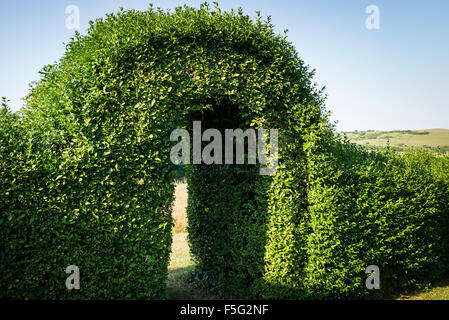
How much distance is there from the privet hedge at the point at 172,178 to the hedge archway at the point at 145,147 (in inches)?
1.0

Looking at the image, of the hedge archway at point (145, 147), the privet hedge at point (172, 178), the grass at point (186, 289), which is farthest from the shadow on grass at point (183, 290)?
the hedge archway at point (145, 147)

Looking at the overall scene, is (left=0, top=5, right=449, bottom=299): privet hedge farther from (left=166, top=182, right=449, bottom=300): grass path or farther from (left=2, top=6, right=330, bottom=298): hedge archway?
(left=166, top=182, right=449, bottom=300): grass path

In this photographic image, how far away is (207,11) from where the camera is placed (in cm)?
633

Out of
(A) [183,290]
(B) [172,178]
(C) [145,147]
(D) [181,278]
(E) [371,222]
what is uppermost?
(C) [145,147]

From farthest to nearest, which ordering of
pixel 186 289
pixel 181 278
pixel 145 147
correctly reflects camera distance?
pixel 181 278 → pixel 186 289 → pixel 145 147

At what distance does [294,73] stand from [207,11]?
7.72 ft

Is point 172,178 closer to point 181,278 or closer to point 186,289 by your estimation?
point 186,289

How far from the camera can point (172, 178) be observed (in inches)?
212

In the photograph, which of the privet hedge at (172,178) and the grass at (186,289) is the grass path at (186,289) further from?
the privet hedge at (172,178)

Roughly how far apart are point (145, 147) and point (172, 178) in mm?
755

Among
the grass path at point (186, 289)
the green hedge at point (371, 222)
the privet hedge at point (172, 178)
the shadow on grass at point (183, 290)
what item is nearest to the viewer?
the privet hedge at point (172, 178)

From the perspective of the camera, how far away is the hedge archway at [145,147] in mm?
4758

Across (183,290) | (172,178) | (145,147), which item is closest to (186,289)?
(183,290)

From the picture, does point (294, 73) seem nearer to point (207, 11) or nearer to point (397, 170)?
point (207, 11)
